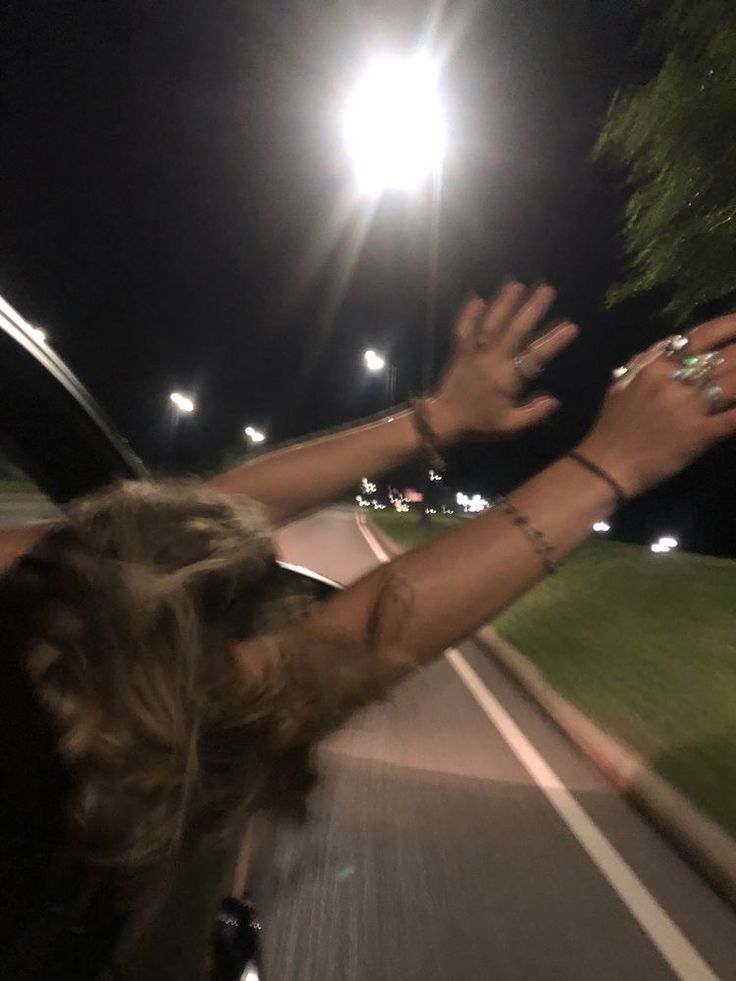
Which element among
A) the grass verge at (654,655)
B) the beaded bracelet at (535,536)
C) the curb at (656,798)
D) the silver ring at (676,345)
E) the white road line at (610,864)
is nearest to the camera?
the beaded bracelet at (535,536)

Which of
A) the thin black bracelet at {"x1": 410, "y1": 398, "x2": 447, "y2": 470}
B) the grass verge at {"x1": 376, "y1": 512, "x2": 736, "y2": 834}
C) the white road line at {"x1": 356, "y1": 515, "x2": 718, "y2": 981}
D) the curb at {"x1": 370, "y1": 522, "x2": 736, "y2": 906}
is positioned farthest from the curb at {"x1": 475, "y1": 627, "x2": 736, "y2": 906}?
the thin black bracelet at {"x1": 410, "y1": 398, "x2": 447, "y2": 470}

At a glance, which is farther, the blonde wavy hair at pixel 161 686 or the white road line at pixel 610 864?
the white road line at pixel 610 864

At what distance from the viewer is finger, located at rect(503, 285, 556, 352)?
7.14 feet

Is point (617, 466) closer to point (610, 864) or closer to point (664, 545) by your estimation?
point (610, 864)

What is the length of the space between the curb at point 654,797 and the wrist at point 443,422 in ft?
3.18

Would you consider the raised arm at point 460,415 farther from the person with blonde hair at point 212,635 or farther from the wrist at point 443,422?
the person with blonde hair at point 212,635

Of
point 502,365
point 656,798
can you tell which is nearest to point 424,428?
point 502,365

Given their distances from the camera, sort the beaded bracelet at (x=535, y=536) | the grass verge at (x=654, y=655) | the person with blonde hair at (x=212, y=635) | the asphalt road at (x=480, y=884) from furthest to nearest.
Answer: the grass verge at (x=654, y=655)
the asphalt road at (x=480, y=884)
the beaded bracelet at (x=535, y=536)
the person with blonde hair at (x=212, y=635)

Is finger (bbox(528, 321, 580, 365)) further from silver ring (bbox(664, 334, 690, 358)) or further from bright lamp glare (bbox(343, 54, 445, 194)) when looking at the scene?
bright lamp glare (bbox(343, 54, 445, 194))

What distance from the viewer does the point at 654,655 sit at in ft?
32.3

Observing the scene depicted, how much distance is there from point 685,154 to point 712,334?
26.0 feet

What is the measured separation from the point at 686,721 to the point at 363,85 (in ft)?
23.1

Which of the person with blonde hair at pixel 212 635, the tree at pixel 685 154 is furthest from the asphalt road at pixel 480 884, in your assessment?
the tree at pixel 685 154

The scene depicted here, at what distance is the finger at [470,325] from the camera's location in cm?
224
